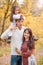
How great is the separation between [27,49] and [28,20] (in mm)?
249

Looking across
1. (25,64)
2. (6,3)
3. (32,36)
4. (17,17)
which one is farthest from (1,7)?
(25,64)

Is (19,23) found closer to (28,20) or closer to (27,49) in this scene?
(28,20)

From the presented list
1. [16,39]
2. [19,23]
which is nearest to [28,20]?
[19,23]

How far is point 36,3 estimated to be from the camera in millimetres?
2242

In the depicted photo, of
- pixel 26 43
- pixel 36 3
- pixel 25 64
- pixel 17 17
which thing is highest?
pixel 36 3

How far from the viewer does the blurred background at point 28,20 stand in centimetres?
218

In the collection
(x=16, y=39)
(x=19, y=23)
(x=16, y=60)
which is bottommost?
(x=16, y=60)

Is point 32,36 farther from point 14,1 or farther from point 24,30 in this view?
point 14,1

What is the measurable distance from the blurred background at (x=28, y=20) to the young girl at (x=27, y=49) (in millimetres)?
47

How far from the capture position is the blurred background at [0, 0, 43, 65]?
Answer: 218 cm

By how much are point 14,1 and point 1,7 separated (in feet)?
0.40

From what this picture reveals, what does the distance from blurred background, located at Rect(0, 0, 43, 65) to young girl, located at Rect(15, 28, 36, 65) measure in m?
0.05

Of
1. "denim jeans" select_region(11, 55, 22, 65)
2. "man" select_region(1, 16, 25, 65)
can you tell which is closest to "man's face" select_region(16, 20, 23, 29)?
"man" select_region(1, 16, 25, 65)

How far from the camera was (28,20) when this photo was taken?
221 cm
